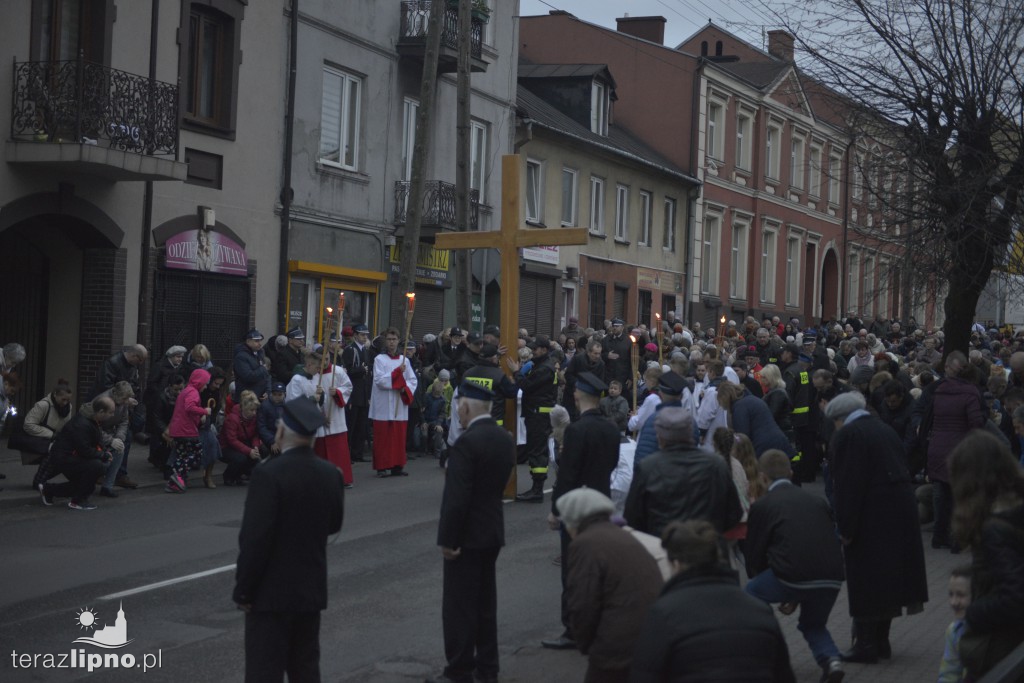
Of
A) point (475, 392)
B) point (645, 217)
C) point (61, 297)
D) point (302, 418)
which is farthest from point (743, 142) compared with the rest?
point (302, 418)

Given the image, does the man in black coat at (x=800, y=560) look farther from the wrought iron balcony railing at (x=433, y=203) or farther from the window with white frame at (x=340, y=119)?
the wrought iron balcony railing at (x=433, y=203)

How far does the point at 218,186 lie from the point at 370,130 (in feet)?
15.8

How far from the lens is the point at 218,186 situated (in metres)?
20.6

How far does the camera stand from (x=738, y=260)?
43969 mm

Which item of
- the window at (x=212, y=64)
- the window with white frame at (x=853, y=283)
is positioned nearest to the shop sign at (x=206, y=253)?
the window at (x=212, y=64)

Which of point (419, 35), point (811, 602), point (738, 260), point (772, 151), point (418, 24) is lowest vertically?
point (811, 602)

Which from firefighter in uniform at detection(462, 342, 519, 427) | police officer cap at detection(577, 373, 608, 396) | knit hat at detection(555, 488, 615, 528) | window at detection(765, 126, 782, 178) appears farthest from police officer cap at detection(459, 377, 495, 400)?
window at detection(765, 126, 782, 178)

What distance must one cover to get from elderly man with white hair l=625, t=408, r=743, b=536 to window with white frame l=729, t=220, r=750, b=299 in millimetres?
37076

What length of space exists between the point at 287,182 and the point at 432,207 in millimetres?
4677

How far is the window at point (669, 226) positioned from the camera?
39200 millimetres

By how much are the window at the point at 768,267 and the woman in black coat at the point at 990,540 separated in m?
40.6

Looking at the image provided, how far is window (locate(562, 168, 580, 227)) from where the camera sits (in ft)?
109

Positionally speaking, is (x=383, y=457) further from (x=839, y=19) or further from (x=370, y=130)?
(x=370, y=130)

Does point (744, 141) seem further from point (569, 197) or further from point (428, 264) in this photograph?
point (428, 264)
